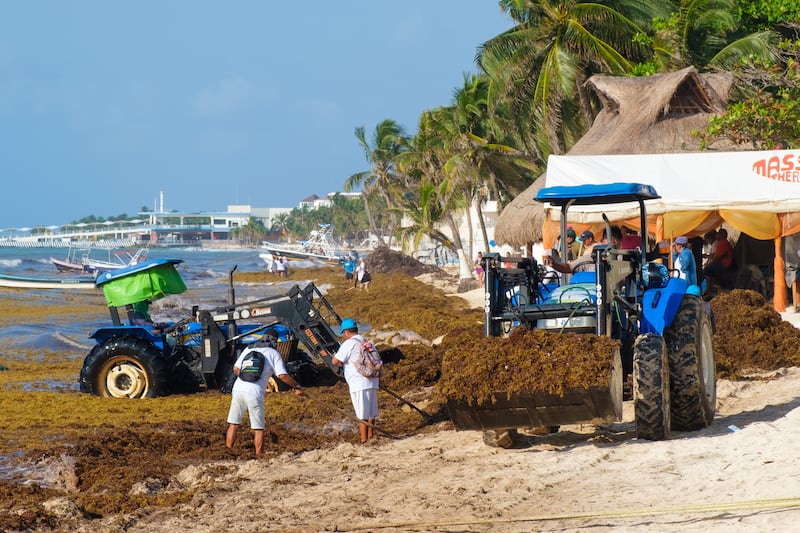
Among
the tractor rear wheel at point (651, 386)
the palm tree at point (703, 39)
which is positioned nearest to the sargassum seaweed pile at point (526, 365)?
the tractor rear wheel at point (651, 386)

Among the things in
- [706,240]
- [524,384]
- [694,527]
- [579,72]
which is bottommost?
[694,527]

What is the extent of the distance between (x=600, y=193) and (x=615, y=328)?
1.26 meters

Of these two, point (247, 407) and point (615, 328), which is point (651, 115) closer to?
point (615, 328)

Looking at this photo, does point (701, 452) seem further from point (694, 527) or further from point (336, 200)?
point (336, 200)

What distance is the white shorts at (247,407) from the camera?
33.4 ft

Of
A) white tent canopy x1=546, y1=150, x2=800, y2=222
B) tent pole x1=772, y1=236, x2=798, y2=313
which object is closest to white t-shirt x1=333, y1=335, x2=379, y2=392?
white tent canopy x1=546, y1=150, x2=800, y2=222

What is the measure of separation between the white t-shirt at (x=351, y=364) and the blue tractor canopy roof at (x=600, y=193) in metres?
2.39

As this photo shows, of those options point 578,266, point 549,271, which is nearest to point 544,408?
point 578,266

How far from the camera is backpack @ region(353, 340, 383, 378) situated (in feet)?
35.0

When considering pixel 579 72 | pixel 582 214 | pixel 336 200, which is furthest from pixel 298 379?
pixel 336 200

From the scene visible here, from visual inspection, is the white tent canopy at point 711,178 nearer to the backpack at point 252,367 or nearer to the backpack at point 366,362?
the backpack at point 366,362

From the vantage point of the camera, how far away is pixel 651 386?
8.62 meters

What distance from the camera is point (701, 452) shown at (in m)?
8.44

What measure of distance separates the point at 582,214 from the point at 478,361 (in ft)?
31.3
